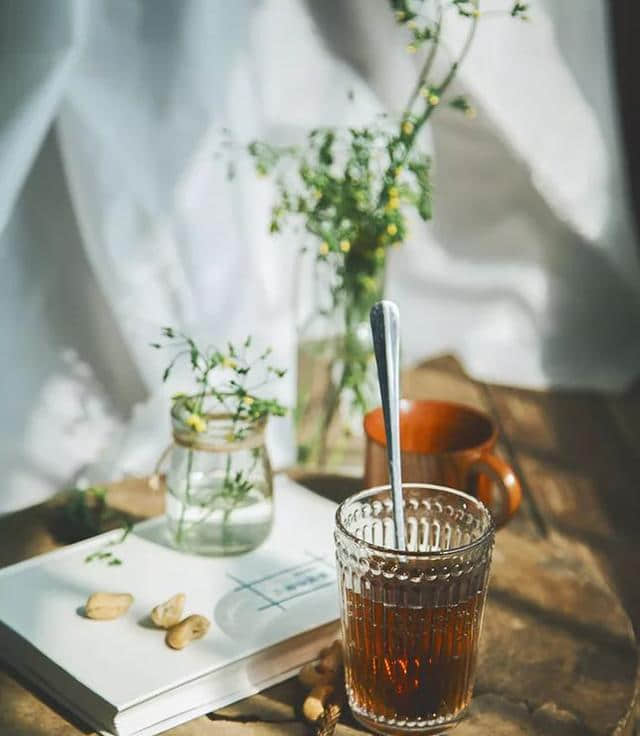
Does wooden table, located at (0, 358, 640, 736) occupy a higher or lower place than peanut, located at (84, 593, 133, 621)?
lower

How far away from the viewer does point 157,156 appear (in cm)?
126

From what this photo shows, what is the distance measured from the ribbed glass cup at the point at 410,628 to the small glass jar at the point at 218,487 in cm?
19

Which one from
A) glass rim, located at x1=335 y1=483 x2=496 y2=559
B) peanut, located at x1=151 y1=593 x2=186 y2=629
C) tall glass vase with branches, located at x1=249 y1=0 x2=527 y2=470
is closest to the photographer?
glass rim, located at x1=335 y1=483 x2=496 y2=559

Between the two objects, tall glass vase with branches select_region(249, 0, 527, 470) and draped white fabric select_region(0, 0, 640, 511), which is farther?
draped white fabric select_region(0, 0, 640, 511)

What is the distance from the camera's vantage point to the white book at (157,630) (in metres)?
0.80

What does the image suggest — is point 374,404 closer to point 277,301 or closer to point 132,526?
point 277,301

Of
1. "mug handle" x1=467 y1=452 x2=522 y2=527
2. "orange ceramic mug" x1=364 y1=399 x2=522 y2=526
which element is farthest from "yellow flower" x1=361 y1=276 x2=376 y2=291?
"mug handle" x1=467 y1=452 x2=522 y2=527

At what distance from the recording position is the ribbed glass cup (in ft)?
2.54

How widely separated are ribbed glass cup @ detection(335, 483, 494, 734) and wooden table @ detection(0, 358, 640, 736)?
0.03 meters

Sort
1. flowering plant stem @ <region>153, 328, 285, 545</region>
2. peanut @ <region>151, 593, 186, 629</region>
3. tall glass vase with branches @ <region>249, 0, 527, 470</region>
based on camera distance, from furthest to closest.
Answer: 1. tall glass vase with branches @ <region>249, 0, 527, 470</region>
2. flowering plant stem @ <region>153, 328, 285, 545</region>
3. peanut @ <region>151, 593, 186, 629</region>

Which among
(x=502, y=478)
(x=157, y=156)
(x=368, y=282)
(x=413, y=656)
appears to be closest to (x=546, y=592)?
(x=502, y=478)

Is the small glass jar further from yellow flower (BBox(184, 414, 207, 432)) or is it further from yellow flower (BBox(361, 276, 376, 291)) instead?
yellow flower (BBox(361, 276, 376, 291))

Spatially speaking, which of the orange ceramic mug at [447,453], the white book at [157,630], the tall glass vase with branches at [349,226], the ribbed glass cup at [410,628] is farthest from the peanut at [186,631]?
the tall glass vase with branches at [349,226]

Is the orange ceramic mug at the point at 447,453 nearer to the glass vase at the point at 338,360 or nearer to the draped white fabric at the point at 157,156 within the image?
the glass vase at the point at 338,360
